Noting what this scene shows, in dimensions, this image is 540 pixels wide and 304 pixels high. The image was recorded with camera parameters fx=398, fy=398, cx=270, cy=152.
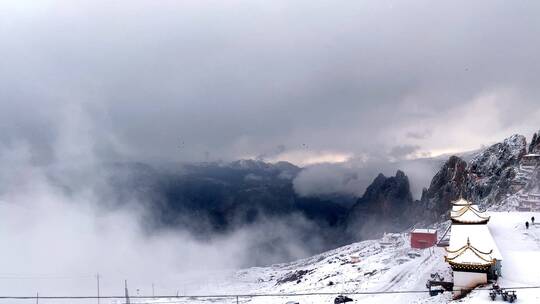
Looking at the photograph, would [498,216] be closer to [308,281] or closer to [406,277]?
[406,277]

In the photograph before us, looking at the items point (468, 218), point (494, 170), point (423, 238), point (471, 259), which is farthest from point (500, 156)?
point (471, 259)

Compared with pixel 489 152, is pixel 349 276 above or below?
below

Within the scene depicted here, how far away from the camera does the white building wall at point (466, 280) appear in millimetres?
40062

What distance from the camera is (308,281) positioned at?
10731cm

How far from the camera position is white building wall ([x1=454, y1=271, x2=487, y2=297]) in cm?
4006

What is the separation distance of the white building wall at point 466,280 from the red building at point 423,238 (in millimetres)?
53415

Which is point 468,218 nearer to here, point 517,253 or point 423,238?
point 517,253

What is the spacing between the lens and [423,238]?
9288 centimetres

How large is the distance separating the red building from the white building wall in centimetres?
5341

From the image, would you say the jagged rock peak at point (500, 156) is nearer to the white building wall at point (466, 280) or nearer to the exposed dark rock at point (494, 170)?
the exposed dark rock at point (494, 170)

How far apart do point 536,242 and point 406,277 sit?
63.3 feet

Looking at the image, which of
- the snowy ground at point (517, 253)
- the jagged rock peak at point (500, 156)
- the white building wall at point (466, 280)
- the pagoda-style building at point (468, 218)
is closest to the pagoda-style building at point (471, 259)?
the white building wall at point (466, 280)

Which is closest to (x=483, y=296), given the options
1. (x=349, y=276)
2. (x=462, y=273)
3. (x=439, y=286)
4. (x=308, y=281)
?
(x=462, y=273)

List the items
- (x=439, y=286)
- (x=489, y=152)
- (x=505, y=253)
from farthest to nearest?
(x=489, y=152)
(x=505, y=253)
(x=439, y=286)
